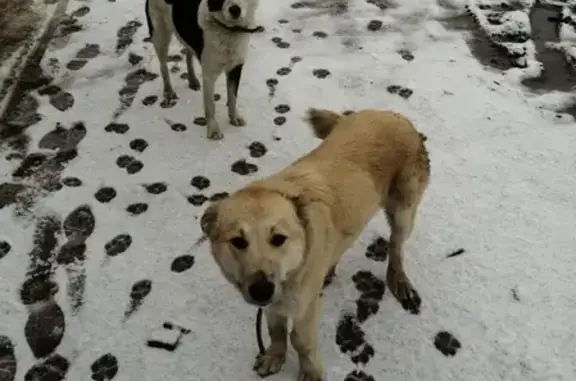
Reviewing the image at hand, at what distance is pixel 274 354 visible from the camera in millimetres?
2711

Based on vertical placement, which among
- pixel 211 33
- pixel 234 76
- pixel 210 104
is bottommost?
pixel 210 104

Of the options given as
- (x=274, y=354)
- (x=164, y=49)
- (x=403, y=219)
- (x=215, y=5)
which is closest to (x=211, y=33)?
(x=215, y=5)

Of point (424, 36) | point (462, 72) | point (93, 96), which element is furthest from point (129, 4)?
point (462, 72)

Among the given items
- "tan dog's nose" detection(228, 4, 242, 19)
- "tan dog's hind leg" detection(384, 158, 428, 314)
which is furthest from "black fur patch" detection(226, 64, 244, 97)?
"tan dog's hind leg" detection(384, 158, 428, 314)

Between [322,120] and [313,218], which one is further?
[322,120]

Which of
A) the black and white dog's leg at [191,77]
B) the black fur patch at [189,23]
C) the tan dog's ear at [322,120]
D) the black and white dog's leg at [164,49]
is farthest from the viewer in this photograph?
the black and white dog's leg at [191,77]

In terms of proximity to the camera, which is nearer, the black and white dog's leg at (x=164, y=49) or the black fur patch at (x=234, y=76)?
the black fur patch at (x=234, y=76)

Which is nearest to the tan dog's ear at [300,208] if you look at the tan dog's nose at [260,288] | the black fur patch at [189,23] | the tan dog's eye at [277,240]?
the tan dog's eye at [277,240]

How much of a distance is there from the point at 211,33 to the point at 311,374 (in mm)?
2003

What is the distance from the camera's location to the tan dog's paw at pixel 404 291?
9.71 feet

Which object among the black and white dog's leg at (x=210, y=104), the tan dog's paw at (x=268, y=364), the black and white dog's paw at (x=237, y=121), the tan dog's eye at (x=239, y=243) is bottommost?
the tan dog's paw at (x=268, y=364)

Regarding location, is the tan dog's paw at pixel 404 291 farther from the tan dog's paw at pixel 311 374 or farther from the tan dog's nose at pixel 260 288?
the tan dog's nose at pixel 260 288

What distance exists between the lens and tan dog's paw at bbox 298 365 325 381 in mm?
2623

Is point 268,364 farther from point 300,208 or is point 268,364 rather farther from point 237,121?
point 237,121
